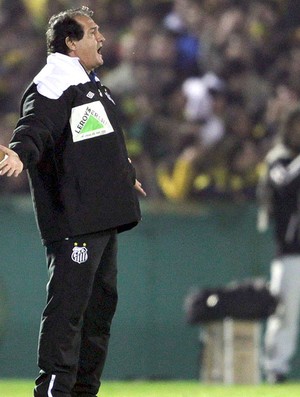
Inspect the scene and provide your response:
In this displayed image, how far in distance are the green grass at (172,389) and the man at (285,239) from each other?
1.43ft

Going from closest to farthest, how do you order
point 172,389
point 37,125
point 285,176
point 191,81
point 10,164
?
point 10,164
point 37,125
point 172,389
point 285,176
point 191,81

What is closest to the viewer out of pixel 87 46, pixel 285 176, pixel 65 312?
pixel 65 312

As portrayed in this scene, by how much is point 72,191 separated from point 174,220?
634cm

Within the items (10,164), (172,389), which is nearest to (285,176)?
(172,389)

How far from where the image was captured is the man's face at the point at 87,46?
6.25 meters

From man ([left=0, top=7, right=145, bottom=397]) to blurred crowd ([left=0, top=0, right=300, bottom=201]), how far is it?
608 cm

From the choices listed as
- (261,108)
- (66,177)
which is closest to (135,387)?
(261,108)

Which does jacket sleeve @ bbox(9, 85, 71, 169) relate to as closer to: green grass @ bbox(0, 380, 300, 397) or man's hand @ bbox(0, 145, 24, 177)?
man's hand @ bbox(0, 145, 24, 177)

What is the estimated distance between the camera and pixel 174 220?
486 inches

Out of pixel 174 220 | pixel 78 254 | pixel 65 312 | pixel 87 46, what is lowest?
pixel 174 220

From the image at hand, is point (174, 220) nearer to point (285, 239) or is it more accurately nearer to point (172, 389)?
point (285, 239)

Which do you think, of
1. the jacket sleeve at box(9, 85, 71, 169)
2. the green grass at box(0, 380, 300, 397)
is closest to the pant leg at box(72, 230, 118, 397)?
the jacket sleeve at box(9, 85, 71, 169)

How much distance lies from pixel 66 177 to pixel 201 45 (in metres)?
7.26

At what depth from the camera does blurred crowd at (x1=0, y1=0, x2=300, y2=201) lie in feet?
40.6
